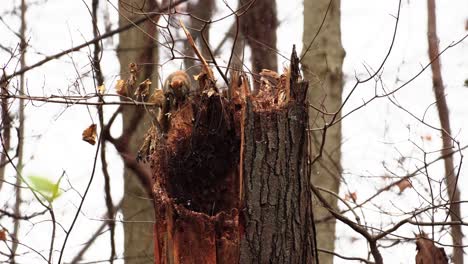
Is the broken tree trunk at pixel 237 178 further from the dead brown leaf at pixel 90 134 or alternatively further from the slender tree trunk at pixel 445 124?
the slender tree trunk at pixel 445 124

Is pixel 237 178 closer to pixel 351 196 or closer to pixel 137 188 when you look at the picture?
pixel 351 196

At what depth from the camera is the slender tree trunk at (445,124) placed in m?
5.50

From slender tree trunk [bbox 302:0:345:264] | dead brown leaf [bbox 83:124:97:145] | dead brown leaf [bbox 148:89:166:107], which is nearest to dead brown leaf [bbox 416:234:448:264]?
dead brown leaf [bbox 148:89:166:107]

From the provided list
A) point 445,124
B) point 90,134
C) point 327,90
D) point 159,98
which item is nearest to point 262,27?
point 327,90

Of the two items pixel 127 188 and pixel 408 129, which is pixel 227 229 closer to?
pixel 408 129

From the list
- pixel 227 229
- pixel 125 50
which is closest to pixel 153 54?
pixel 125 50

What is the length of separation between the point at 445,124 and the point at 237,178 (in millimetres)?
2787

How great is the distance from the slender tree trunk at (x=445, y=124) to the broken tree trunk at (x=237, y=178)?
1.49 meters

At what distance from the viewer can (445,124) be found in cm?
612

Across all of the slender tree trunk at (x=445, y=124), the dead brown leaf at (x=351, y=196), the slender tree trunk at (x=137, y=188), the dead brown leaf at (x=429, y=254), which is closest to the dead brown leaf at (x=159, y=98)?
the dead brown leaf at (x=429, y=254)

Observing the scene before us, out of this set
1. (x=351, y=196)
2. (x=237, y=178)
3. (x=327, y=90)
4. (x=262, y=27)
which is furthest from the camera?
(x=262, y=27)

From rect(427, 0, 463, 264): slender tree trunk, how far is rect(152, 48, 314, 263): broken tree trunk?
1.49m

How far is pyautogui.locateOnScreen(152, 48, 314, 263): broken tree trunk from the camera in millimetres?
3486

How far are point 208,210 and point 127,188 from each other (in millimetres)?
3084
